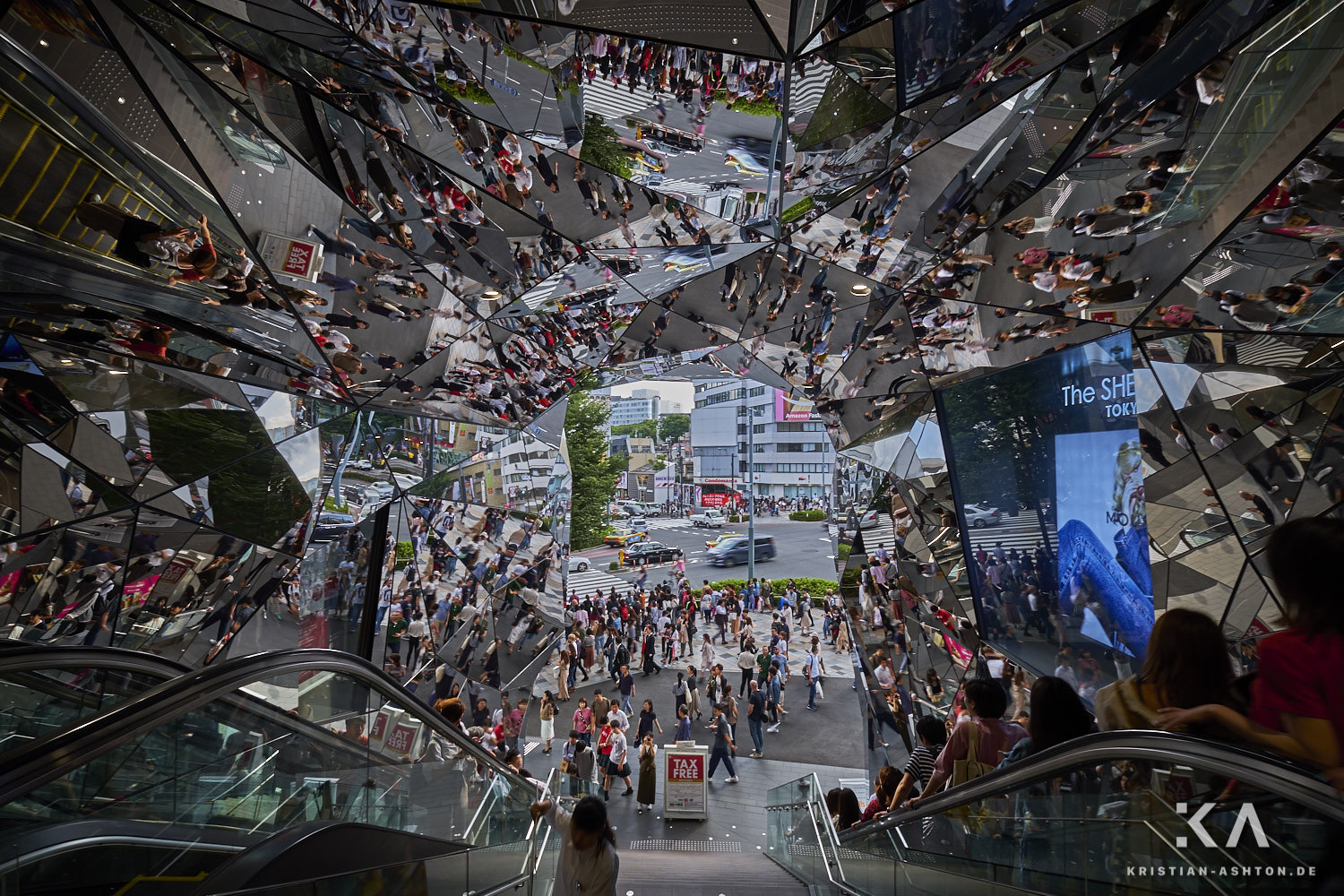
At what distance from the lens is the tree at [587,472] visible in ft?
93.4

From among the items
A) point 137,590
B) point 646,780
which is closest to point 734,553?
point 646,780

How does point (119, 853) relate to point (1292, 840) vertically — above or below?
below

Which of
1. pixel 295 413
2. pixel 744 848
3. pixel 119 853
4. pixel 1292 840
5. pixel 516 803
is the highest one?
pixel 295 413

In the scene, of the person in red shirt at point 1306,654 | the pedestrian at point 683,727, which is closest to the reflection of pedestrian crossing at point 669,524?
the pedestrian at point 683,727

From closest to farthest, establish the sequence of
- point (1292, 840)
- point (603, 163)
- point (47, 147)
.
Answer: point (1292, 840) → point (47, 147) → point (603, 163)

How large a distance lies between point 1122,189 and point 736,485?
146 feet

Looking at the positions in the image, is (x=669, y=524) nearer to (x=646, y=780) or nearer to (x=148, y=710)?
(x=646, y=780)

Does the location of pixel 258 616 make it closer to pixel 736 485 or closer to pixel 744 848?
pixel 744 848

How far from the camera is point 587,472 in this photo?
28531 millimetres

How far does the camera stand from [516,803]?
18.5 feet

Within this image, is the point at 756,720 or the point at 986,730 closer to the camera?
the point at 986,730

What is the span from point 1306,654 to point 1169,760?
545 mm

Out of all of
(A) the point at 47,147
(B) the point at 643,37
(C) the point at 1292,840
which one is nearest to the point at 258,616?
(A) the point at 47,147

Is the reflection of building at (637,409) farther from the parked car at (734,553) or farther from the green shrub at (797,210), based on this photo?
the green shrub at (797,210)
